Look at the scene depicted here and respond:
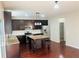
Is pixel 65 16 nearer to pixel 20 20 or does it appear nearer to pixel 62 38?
pixel 62 38

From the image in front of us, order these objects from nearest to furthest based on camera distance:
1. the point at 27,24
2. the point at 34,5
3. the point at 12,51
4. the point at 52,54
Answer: the point at 12,51
the point at 34,5
the point at 52,54
the point at 27,24

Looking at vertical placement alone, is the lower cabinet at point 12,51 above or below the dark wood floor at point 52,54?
above

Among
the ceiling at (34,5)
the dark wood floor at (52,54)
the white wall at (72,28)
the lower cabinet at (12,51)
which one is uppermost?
the ceiling at (34,5)

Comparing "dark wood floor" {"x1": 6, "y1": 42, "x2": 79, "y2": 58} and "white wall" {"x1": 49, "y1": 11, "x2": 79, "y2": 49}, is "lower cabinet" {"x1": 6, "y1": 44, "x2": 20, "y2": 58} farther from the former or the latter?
"white wall" {"x1": 49, "y1": 11, "x2": 79, "y2": 49}

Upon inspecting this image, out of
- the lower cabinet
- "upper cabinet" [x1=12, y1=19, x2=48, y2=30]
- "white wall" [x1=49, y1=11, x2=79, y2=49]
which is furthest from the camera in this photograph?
"upper cabinet" [x1=12, y1=19, x2=48, y2=30]

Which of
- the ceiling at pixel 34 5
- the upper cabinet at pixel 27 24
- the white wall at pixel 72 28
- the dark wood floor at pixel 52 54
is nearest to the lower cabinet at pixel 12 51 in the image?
the dark wood floor at pixel 52 54

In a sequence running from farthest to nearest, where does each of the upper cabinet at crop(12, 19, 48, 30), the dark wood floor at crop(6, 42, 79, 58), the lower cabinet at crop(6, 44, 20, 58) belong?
the upper cabinet at crop(12, 19, 48, 30) < the dark wood floor at crop(6, 42, 79, 58) < the lower cabinet at crop(6, 44, 20, 58)

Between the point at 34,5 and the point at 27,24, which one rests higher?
the point at 34,5

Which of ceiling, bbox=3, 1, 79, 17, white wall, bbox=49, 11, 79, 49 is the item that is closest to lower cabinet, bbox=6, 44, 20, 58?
ceiling, bbox=3, 1, 79, 17

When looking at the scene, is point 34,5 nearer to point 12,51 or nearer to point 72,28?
point 12,51

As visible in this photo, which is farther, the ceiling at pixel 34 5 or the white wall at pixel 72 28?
the white wall at pixel 72 28

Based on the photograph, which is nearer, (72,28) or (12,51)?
Result: (12,51)

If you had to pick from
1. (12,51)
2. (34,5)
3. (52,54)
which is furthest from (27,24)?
(12,51)

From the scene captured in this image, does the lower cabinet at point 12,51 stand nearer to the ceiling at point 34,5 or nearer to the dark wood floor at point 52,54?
the dark wood floor at point 52,54
